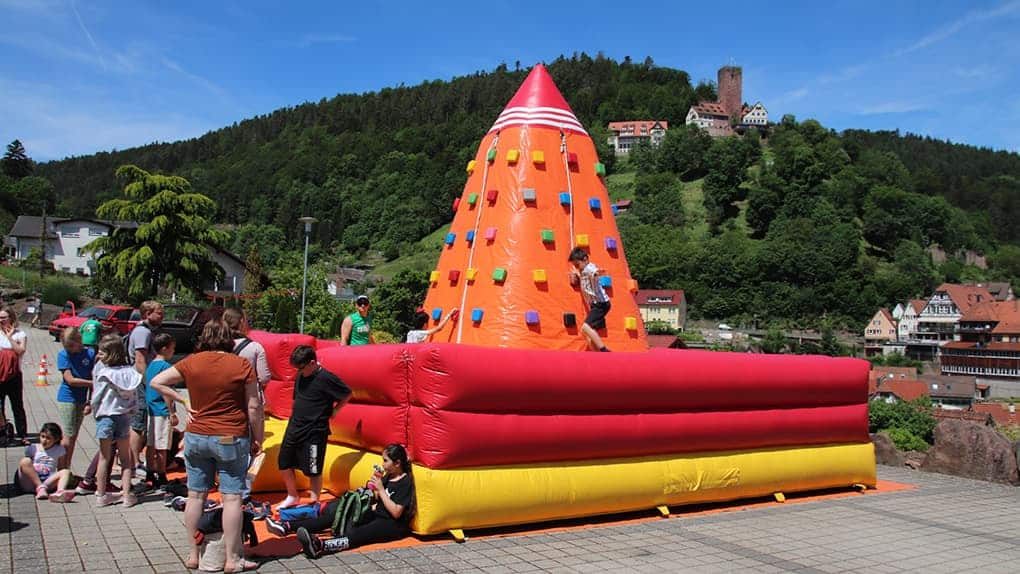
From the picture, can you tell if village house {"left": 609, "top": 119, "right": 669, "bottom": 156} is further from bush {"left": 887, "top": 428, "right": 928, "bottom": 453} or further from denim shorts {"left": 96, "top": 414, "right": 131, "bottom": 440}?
denim shorts {"left": 96, "top": 414, "right": 131, "bottom": 440}

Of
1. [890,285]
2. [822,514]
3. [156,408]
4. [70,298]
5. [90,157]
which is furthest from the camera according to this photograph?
[90,157]

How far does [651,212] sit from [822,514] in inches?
4885

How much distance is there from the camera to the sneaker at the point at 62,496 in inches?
273

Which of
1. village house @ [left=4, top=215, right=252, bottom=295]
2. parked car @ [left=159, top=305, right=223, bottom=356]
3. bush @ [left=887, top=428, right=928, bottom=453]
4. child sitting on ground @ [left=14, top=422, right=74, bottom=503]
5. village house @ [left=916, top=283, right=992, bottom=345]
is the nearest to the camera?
child sitting on ground @ [left=14, top=422, right=74, bottom=503]

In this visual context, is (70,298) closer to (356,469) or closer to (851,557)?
(356,469)

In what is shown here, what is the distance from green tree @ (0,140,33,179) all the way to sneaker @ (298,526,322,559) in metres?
128

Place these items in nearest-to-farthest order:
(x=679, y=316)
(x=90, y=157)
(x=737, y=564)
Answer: (x=737, y=564), (x=679, y=316), (x=90, y=157)

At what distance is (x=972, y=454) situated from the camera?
414 inches

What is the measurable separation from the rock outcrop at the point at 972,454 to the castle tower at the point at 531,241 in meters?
5.15

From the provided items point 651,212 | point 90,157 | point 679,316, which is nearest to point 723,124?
point 651,212

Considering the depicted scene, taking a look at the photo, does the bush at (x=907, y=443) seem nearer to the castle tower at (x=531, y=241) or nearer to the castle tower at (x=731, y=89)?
the castle tower at (x=531, y=241)

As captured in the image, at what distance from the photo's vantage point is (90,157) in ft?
514

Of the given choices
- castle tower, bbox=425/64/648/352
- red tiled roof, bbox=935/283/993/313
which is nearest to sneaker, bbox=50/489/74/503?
castle tower, bbox=425/64/648/352

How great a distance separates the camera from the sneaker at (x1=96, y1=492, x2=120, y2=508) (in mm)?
6844
